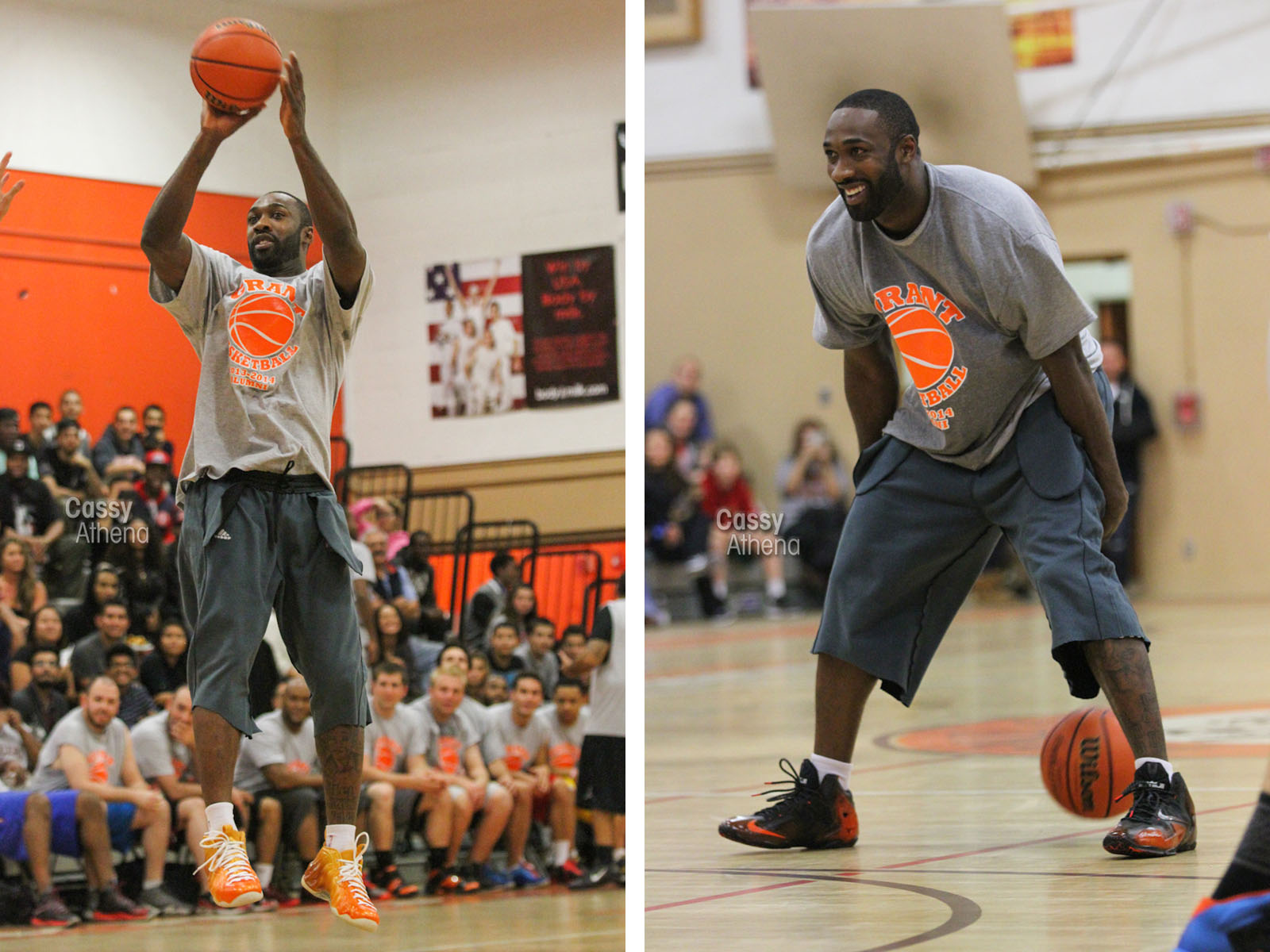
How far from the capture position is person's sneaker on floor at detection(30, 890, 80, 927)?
5547mm

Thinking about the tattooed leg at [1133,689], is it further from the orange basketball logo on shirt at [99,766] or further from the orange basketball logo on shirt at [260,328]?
the orange basketball logo on shirt at [99,766]

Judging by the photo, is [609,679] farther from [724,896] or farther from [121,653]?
[724,896]

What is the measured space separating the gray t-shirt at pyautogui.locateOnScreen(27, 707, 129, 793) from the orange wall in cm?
190

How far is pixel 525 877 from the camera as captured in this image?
6.48 m

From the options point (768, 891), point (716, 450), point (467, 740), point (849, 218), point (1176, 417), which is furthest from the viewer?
point (1176, 417)

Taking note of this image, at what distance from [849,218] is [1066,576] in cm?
90

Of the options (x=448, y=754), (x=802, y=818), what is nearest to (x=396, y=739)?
(x=448, y=754)

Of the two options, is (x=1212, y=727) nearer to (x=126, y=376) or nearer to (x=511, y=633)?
(x=511, y=633)

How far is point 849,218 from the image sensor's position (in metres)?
3.70

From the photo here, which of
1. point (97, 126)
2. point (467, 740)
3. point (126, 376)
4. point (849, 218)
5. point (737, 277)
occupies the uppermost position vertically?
point (737, 277)

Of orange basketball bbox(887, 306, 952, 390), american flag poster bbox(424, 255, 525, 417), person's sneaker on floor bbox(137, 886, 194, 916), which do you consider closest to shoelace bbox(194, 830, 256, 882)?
orange basketball bbox(887, 306, 952, 390)

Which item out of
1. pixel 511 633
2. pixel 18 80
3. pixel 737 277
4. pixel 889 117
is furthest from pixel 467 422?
pixel 737 277

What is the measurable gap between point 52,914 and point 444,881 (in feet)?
4.42

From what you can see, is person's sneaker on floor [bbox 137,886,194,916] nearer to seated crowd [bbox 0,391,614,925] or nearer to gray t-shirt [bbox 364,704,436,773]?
seated crowd [bbox 0,391,614,925]
